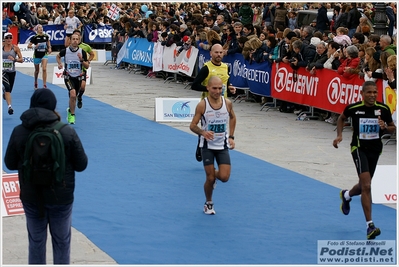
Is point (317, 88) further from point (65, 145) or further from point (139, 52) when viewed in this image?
point (139, 52)

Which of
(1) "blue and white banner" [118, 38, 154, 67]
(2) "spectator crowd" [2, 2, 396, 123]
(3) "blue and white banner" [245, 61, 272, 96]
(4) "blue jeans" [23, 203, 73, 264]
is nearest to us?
(4) "blue jeans" [23, 203, 73, 264]

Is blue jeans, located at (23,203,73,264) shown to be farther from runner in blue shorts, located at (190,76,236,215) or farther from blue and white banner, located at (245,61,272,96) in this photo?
blue and white banner, located at (245,61,272,96)

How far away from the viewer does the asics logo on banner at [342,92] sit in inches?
707

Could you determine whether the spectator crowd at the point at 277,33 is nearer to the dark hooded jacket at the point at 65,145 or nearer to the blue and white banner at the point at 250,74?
the blue and white banner at the point at 250,74

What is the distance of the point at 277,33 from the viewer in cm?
2348

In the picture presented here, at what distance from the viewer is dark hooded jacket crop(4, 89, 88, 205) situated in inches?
308

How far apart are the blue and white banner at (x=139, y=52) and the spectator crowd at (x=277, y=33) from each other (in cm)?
27

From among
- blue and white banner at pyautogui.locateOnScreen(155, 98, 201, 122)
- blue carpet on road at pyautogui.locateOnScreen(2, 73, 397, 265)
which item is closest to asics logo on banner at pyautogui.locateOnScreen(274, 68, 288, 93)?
blue and white banner at pyautogui.locateOnScreen(155, 98, 201, 122)

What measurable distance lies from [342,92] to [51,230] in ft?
38.0

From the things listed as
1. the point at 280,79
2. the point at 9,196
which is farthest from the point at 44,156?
the point at 280,79

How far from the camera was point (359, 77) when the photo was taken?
58.5 feet

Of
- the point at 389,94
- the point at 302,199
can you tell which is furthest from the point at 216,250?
the point at 389,94

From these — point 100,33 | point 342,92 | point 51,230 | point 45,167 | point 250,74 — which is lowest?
point 100,33

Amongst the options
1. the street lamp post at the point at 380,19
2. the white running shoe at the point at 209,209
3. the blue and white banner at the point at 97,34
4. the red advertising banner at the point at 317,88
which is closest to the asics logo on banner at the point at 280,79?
the red advertising banner at the point at 317,88
